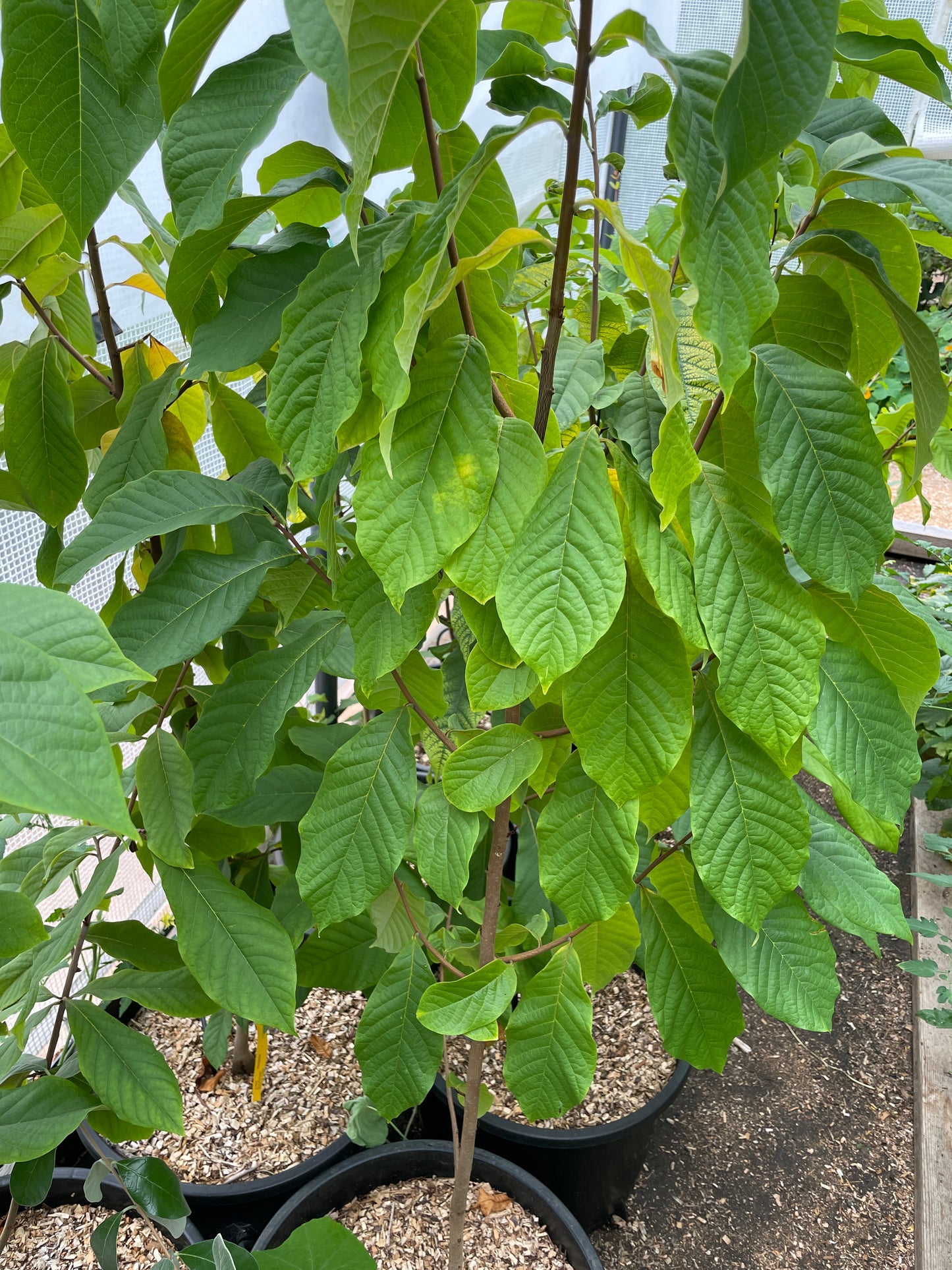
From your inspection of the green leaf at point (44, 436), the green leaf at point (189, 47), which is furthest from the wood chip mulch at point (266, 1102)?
the green leaf at point (189, 47)

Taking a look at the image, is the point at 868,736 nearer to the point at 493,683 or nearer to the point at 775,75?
the point at 493,683

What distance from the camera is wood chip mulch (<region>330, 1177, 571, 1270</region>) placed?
1036 mm

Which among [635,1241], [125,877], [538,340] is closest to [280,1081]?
[125,877]

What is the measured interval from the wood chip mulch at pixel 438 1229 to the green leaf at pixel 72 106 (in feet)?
3.62

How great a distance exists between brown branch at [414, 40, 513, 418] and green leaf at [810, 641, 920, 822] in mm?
294

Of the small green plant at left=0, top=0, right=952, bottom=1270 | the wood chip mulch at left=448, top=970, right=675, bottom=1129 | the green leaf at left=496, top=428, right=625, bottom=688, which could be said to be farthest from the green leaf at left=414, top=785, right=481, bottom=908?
the wood chip mulch at left=448, top=970, right=675, bottom=1129

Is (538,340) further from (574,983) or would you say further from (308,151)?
(574,983)

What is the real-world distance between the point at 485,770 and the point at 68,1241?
0.92m

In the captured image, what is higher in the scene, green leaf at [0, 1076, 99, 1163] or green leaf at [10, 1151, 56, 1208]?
green leaf at [0, 1076, 99, 1163]

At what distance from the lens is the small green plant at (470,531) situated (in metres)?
0.45

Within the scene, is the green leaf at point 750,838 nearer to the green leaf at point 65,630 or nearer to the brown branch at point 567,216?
the brown branch at point 567,216

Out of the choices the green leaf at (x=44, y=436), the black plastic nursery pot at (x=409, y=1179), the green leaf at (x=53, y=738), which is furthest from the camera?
the black plastic nursery pot at (x=409, y=1179)

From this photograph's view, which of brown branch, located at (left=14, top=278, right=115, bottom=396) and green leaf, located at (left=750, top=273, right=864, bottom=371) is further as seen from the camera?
brown branch, located at (left=14, top=278, right=115, bottom=396)

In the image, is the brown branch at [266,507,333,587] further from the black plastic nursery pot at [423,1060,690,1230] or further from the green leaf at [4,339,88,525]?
the black plastic nursery pot at [423,1060,690,1230]
